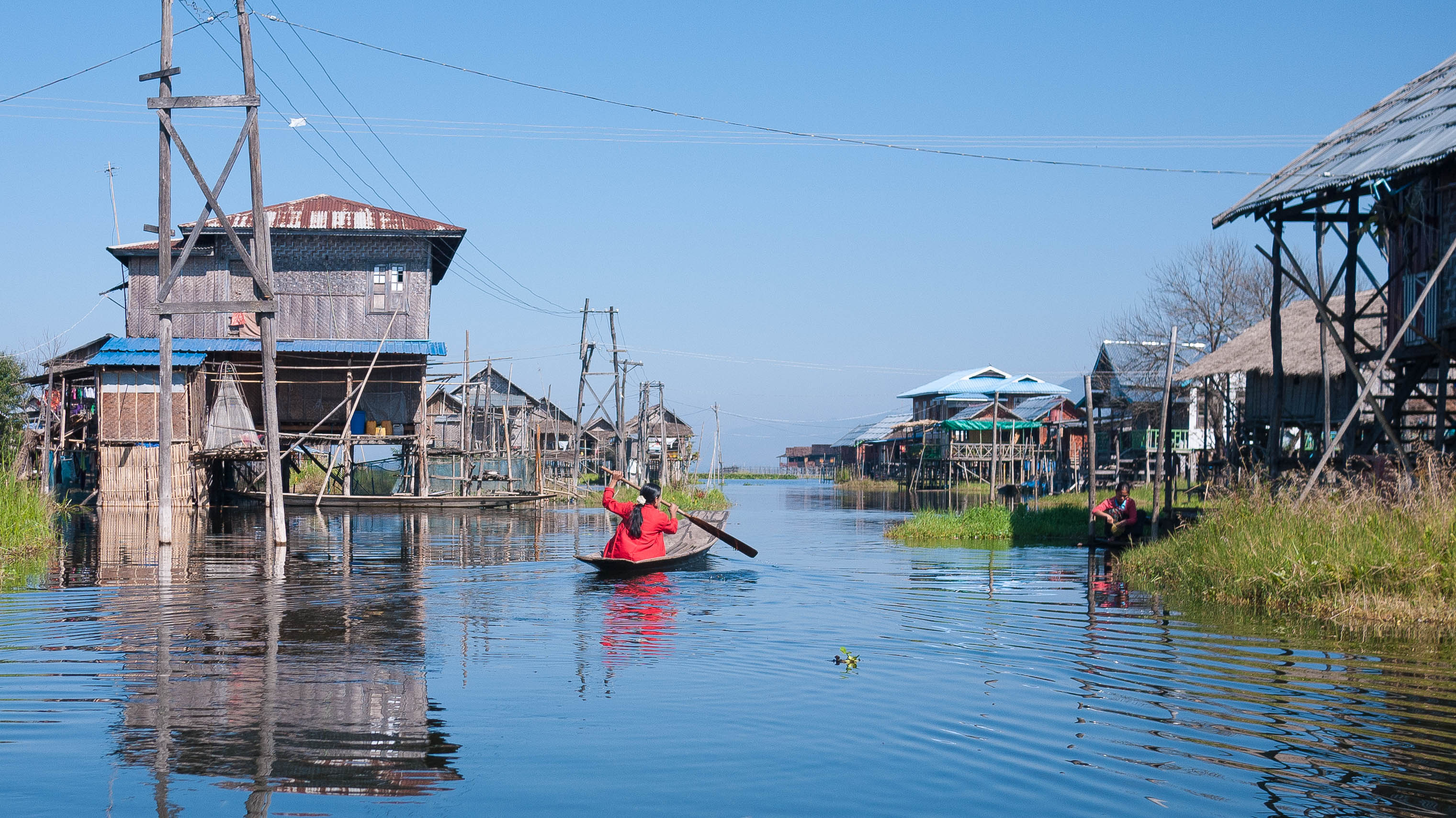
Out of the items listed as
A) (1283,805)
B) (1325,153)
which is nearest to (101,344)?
(1325,153)

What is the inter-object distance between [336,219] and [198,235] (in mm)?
15646

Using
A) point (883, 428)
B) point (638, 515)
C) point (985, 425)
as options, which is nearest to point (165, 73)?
point (638, 515)

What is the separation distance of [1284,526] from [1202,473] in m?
22.2

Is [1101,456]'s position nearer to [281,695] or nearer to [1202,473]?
[1202,473]

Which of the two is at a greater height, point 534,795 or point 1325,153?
point 1325,153

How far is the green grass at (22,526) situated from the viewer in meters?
15.3

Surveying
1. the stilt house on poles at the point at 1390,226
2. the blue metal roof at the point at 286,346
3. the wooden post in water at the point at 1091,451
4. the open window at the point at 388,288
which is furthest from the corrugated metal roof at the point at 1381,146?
the open window at the point at 388,288

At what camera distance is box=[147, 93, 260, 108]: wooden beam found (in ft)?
57.5

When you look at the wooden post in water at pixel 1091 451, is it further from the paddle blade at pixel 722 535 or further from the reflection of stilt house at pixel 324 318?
the reflection of stilt house at pixel 324 318

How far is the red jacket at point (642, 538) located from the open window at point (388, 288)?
19435mm

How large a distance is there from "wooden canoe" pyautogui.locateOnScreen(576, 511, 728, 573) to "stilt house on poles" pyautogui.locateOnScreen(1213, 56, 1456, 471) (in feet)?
27.7

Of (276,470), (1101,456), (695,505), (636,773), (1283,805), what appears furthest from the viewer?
(1101,456)

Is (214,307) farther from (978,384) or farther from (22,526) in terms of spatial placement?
(978,384)

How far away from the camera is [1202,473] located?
109 feet
